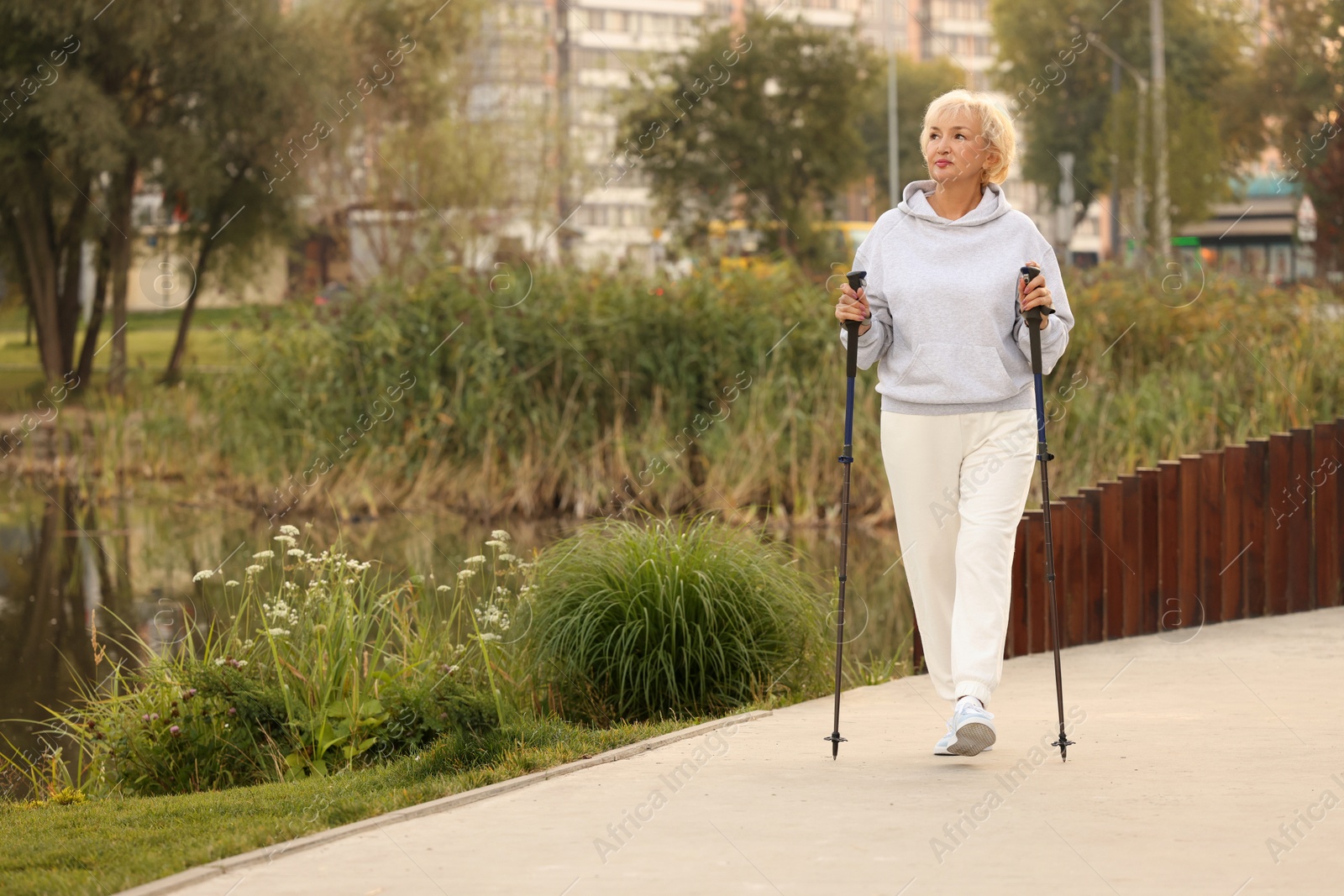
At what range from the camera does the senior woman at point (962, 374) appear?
5227 mm

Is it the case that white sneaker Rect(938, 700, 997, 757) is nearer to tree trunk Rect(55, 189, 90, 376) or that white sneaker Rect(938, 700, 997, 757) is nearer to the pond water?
the pond water

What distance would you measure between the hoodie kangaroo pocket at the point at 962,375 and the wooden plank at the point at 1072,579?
8.88ft

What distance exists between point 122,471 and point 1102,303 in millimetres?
9273

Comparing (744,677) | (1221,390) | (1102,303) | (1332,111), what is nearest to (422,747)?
(744,677)

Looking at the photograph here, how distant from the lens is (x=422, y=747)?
620cm

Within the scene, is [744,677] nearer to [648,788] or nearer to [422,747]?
[422,747]

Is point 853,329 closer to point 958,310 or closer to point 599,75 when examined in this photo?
point 958,310

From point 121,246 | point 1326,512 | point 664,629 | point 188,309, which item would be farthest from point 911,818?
point 188,309

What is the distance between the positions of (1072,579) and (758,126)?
1399 inches

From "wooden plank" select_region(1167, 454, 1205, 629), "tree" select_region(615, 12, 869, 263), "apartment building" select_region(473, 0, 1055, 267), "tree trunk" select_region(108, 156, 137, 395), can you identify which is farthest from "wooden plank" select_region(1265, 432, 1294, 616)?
"tree" select_region(615, 12, 869, 263)

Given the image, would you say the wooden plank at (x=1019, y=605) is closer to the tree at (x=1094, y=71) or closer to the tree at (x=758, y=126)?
the tree at (x=758, y=126)

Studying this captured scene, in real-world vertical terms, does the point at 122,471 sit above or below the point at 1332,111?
below

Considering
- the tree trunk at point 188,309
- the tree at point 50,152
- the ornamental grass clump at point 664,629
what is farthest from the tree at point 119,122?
the ornamental grass clump at point 664,629

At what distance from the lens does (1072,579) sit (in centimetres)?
784
